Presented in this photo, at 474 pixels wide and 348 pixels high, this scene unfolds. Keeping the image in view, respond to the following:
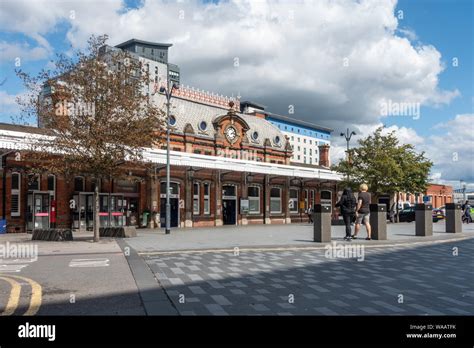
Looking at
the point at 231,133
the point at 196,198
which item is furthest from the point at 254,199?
the point at 231,133

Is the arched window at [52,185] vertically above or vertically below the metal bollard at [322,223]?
above

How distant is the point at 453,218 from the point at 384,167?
14.3m

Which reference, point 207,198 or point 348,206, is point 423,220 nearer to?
point 348,206

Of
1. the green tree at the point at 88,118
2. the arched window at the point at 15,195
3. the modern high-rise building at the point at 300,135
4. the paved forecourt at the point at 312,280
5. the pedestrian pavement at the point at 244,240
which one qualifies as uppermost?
the modern high-rise building at the point at 300,135

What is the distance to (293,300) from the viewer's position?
250 inches

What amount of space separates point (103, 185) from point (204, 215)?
366 inches

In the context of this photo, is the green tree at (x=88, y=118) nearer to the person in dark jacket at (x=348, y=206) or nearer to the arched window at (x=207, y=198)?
the person in dark jacket at (x=348, y=206)

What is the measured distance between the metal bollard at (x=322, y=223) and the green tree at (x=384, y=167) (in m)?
21.1

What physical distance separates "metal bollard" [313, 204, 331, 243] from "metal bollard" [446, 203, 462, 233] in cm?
887

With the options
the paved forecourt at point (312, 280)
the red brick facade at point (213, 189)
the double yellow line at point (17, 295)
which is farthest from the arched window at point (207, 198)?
the double yellow line at point (17, 295)

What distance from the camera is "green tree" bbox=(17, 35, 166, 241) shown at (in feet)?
56.1

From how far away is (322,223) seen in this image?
51.1ft

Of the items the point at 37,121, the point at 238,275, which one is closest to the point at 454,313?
the point at 238,275

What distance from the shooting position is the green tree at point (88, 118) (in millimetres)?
17109
